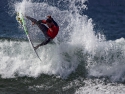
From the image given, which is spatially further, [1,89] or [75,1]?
[75,1]

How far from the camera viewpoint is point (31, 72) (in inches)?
703

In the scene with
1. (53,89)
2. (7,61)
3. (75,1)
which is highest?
(75,1)

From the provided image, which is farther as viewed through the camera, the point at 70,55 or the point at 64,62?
the point at 70,55

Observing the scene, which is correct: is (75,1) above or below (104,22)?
above

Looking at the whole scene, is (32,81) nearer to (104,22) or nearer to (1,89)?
(1,89)

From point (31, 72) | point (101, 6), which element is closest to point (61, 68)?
point (31, 72)

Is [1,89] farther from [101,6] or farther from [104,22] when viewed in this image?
[101,6]

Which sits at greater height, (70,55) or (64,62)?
(70,55)

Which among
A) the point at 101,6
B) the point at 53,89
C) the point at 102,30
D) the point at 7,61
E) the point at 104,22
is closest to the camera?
the point at 53,89

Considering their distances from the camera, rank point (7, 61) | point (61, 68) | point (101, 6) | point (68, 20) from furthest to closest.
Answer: point (101, 6) → point (68, 20) → point (7, 61) → point (61, 68)

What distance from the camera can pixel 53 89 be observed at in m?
16.1

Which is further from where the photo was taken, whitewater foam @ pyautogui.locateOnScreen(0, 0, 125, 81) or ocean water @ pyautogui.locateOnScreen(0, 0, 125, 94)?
whitewater foam @ pyautogui.locateOnScreen(0, 0, 125, 81)

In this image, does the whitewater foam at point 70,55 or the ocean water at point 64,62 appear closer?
the ocean water at point 64,62

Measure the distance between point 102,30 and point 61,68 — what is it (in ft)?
25.1
